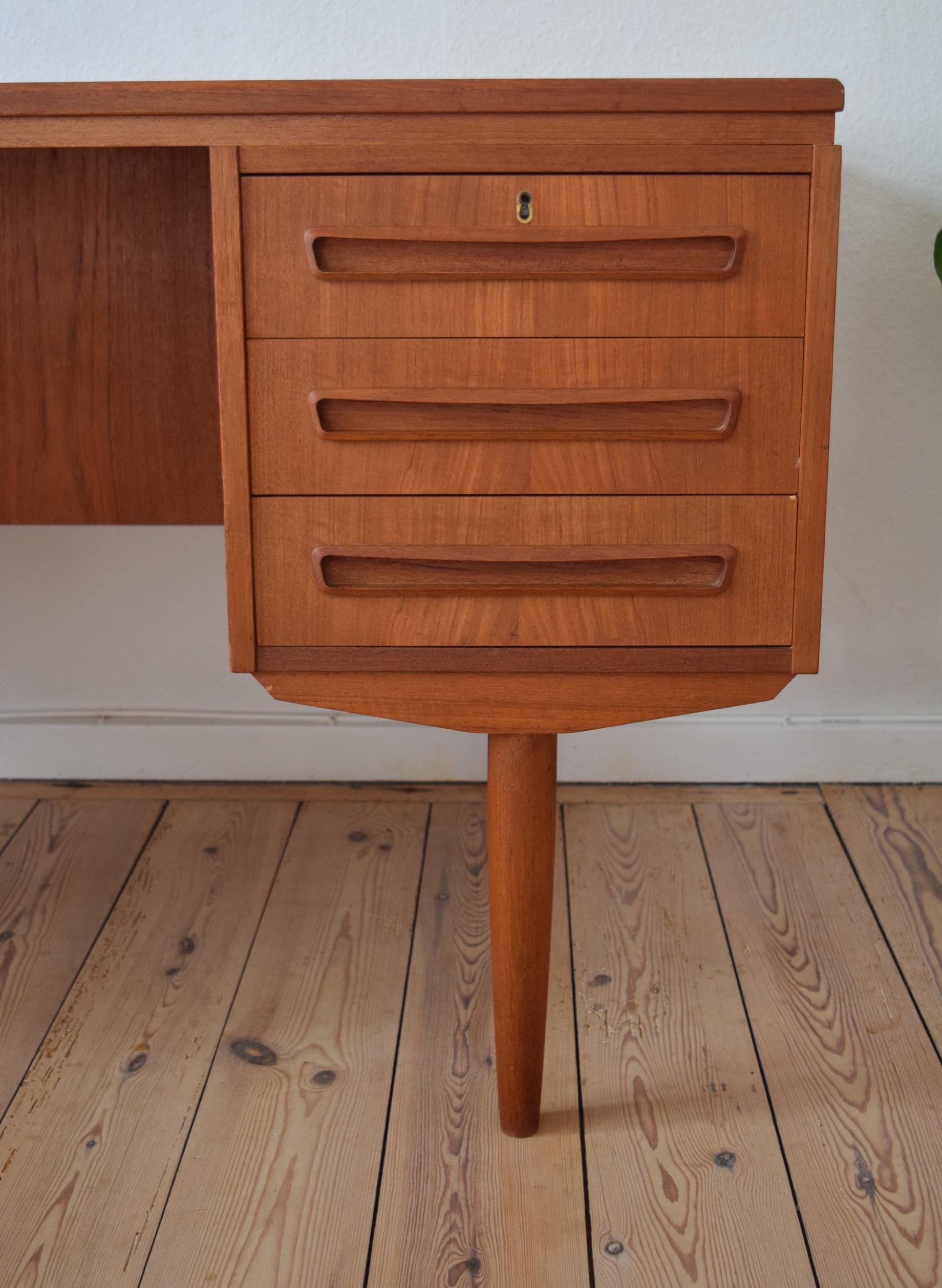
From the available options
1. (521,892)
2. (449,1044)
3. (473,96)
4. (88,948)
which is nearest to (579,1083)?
(449,1044)

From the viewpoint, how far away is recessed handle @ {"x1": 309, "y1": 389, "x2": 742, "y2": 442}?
0.82m

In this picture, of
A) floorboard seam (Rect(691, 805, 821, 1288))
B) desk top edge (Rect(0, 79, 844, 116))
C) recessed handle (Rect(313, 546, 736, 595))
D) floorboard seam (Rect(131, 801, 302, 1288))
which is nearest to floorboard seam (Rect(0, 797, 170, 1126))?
floorboard seam (Rect(131, 801, 302, 1288))

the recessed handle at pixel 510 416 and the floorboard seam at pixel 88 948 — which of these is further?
the floorboard seam at pixel 88 948

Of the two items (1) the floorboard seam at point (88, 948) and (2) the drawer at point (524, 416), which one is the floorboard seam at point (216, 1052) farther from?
(2) the drawer at point (524, 416)

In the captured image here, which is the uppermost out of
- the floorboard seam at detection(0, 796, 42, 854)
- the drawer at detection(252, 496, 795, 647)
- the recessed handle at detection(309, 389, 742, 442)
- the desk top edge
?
the desk top edge

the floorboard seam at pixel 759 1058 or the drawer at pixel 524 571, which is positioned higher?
the drawer at pixel 524 571

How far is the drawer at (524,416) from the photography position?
0.82m

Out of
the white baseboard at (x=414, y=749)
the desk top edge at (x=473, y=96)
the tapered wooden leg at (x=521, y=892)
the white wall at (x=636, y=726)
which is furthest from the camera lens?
the white baseboard at (x=414, y=749)

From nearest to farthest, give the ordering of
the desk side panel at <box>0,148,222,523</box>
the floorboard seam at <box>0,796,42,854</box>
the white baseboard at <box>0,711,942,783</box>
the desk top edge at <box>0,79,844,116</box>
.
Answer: the desk top edge at <box>0,79,844,116</box>, the desk side panel at <box>0,148,222,523</box>, the floorboard seam at <box>0,796,42,854</box>, the white baseboard at <box>0,711,942,783</box>

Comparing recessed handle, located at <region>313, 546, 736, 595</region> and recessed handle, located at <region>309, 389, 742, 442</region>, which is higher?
recessed handle, located at <region>309, 389, 742, 442</region>

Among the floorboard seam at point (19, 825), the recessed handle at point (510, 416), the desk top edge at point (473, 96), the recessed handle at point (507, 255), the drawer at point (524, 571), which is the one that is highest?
the desk top edge at point (473, 96)

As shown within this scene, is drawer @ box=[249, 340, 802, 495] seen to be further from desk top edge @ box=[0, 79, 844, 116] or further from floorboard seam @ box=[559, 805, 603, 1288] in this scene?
floorboard seam @ box=[559, 805, 603, 1288]

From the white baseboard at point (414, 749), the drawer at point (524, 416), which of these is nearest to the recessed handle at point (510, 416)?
the drawer at point (524, 416)

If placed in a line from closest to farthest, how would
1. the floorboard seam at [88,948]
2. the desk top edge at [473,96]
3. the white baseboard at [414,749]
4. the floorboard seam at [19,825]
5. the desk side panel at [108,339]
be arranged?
the desk top edge at [473,96] → the floorboard seam at [88,948] → the desk side panel at [108,339] → the floorboard seam at [19,825] → the white baseboard at [414,749]
